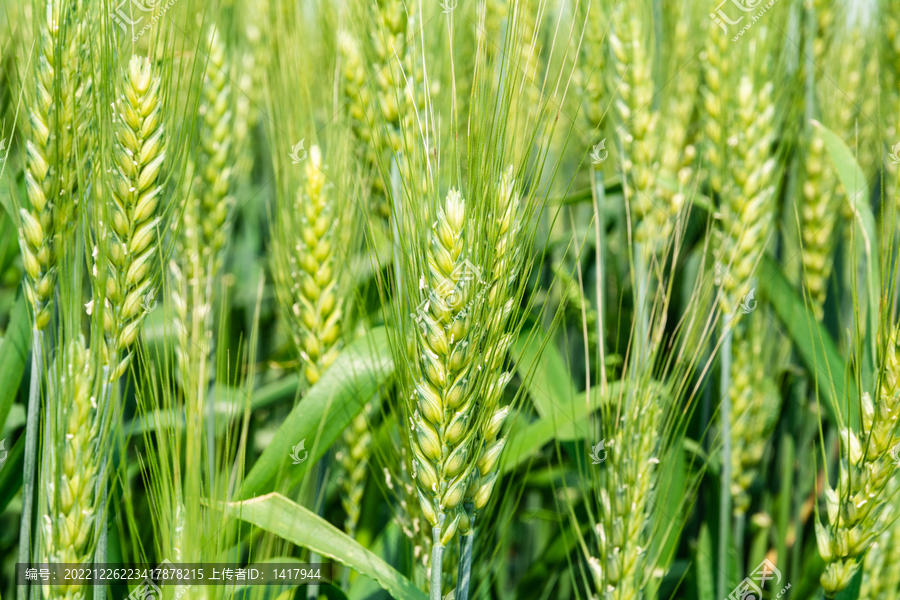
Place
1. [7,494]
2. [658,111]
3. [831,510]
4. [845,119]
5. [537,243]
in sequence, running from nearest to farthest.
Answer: [831,510] → [7,494] → [658,111] → [537,243] → [845,119]

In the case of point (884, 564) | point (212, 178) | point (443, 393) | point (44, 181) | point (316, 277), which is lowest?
point (884, 564)

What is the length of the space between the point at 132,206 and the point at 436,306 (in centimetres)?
43

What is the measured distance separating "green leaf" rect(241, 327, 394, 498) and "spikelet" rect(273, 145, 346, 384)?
0.12 meters

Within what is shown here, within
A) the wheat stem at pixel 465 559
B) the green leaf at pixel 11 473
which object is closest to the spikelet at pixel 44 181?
the green leaf at pixel 11 473

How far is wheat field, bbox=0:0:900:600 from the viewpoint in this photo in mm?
724

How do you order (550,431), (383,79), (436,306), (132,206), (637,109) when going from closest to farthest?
(436,306), (132,206), (550,431), (383,79), (637,109)

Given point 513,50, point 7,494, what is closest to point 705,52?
point 513,50

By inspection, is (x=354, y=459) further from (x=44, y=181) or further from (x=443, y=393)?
(x=44, y=181)

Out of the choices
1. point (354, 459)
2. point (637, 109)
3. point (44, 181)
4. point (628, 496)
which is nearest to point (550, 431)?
point (628, 496)

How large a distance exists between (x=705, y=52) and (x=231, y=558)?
1317 millimetres

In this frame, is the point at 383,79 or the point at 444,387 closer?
the point at 444,387

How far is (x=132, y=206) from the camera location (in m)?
0.83

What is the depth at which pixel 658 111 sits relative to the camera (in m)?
1.33

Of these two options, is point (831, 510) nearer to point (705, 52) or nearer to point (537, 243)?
point (537, 243)
